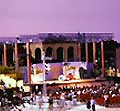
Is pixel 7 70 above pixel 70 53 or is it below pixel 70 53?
below

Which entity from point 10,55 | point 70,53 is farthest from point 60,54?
point 10,55

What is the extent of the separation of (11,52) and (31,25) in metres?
0.36

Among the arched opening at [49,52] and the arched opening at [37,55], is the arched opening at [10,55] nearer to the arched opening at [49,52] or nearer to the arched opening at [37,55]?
the arched opening at [37,55]

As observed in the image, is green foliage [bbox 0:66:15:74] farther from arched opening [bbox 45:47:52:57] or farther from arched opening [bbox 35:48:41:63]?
arched opening [bbox 45:47:52:57]

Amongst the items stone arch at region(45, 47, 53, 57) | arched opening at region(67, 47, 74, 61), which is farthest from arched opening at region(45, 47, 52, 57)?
arched opening at region(67, 47, 74, 61)

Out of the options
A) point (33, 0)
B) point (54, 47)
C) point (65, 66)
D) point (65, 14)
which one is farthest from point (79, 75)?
point (33, 0)

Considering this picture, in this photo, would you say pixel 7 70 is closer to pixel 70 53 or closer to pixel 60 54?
pixel 60 54

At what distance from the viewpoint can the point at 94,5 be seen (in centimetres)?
389

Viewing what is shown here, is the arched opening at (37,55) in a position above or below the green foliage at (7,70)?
above

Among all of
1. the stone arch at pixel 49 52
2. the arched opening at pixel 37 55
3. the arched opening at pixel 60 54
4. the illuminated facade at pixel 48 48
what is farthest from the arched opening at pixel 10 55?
the arched opening at pixel 60 54

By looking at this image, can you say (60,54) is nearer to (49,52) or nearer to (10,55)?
(49,52)

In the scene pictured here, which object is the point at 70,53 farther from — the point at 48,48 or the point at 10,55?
the point at 10,55

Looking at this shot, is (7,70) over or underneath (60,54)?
underneath

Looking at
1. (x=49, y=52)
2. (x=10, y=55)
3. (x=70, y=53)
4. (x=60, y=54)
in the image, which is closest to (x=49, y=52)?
(x=49, y=52)
